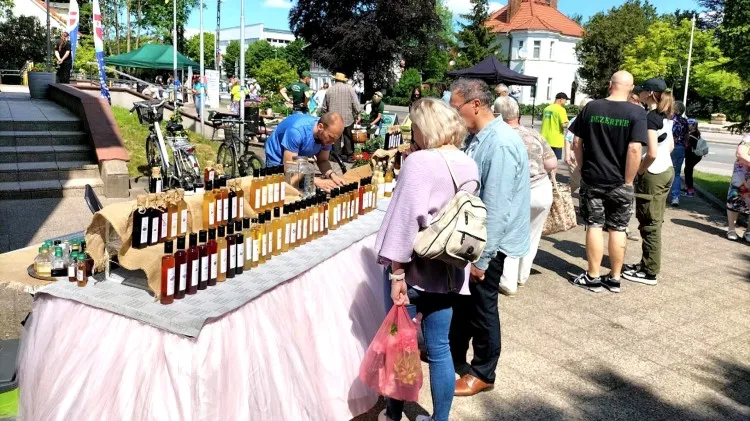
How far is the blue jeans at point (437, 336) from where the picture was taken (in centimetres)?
291

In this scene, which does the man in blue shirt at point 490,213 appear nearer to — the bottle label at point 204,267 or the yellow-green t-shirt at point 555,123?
the bottle label at point 204,267

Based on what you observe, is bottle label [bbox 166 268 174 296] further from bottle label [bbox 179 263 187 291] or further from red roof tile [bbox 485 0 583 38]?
red roof tile [bbox 485 0 583 38]

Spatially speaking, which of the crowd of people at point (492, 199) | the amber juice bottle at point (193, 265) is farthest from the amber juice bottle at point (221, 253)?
the crowd of people at point (492, 199)

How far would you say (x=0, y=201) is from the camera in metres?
7.67

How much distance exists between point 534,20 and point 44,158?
59.7 meters

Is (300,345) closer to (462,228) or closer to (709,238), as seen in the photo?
(462,228)

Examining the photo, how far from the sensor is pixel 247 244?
3.11 meters

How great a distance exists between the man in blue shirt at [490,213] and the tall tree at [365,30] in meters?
31.9

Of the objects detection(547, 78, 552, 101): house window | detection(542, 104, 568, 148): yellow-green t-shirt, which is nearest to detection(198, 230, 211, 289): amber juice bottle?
detection(542, 104, 568, 148): yellow-green t-shirt

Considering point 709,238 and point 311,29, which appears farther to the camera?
point 311,29

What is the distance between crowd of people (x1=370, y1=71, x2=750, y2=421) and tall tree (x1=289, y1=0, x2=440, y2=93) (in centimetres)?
2990

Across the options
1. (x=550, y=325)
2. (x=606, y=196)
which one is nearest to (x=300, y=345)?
(x=550, y=325)

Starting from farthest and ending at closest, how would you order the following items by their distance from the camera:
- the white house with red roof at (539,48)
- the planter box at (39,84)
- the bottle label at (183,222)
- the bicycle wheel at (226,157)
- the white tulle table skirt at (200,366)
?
the white house with red roof at (539,48) → the planter box at (39,84) → the bicycle wheel at (226,157) → the bottle label at (183,222) → the white tulle table skirt at (200,366)

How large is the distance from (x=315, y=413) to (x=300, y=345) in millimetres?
328
